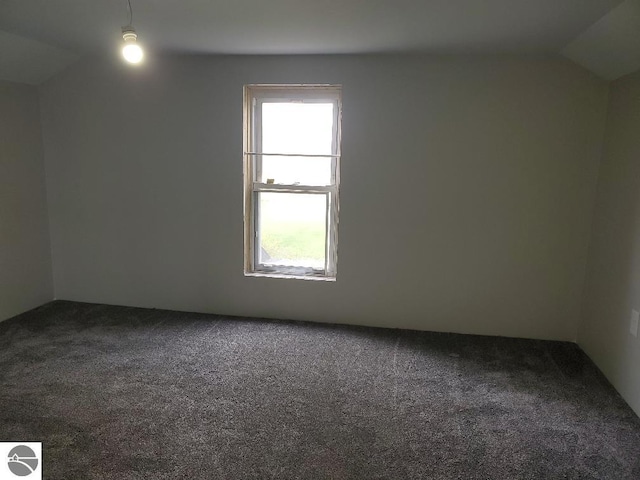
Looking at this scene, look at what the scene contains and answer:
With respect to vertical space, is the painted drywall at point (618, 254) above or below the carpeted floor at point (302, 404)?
above

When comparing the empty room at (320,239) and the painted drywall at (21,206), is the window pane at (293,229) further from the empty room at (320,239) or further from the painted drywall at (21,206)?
the painted drywall at (21,206)

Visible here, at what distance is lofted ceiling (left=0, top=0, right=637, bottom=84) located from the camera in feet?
7.41

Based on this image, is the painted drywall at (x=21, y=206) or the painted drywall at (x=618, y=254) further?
the painted drywall at (x=21, y=206)

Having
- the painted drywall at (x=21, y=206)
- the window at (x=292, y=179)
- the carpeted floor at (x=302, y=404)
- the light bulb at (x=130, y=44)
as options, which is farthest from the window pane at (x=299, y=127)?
the painted drywall at (x=21, y=206)

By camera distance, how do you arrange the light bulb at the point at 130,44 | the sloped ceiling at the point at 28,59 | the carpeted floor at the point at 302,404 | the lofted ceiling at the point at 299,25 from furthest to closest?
the sloped ceiling at the point at 28,59
the lofted ceiling at the point at 299,25
the light bulb at the point at 130,44
the carpeted floor at the point at 302,404

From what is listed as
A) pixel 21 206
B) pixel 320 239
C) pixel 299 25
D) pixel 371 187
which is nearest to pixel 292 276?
pixel 320 239

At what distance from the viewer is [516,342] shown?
333 centimetres

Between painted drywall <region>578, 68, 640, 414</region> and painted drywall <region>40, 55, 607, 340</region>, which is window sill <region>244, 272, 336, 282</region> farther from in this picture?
painted drywall <region>578, 68, 640, 414</region>

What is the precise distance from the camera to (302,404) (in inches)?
96.4

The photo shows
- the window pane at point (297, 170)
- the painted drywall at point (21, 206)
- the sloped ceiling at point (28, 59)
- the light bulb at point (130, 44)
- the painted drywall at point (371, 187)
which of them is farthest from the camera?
the window pane at point (297, 170)

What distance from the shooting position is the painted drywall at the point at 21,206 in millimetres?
3479

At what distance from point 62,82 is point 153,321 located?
2074 mm

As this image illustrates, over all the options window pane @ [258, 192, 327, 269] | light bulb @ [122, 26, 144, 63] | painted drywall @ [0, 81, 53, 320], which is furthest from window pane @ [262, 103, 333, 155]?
painted drywall @ [0, 81, 53, 320]

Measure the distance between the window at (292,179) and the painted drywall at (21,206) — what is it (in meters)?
1.77
